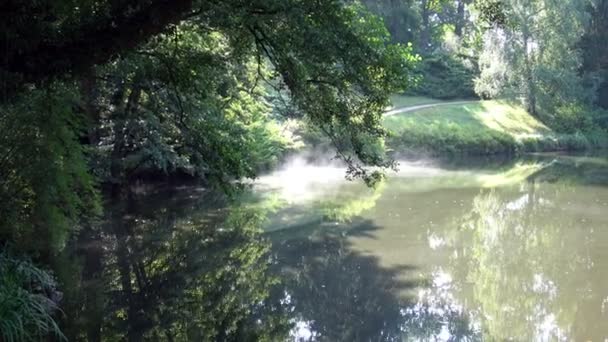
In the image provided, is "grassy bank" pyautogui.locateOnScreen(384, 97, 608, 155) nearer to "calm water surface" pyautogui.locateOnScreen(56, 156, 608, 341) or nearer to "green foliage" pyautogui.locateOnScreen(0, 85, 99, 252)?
"calm water surface" pyautogui.locateOnScreen(56, 156, 608, 341)

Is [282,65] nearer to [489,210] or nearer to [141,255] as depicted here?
[141,255]

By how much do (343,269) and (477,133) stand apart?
82.4ft

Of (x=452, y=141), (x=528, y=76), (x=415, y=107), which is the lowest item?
(x=452, y=141)

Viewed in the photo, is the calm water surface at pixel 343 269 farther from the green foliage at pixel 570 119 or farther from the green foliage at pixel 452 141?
the green foliage at pixel 570 119

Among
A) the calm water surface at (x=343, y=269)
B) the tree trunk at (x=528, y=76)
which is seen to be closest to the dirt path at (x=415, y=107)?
the tree trunk at (x=528, y=76)

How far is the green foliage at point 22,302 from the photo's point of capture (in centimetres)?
579

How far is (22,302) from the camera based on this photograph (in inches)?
238

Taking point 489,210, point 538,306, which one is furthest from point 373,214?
point 538,306

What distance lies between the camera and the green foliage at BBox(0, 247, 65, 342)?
579 cm

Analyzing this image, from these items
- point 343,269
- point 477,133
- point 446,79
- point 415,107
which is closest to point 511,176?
point 477,133

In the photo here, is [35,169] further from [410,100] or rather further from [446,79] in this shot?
[446,79]

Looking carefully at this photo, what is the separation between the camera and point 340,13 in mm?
7836

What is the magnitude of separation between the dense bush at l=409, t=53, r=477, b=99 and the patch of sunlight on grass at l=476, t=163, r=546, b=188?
52.8 feet

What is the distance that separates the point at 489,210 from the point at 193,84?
408 inches
